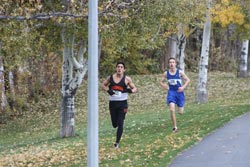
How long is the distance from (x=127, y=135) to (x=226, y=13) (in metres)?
9.45

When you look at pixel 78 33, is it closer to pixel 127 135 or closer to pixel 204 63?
pixel 127 135

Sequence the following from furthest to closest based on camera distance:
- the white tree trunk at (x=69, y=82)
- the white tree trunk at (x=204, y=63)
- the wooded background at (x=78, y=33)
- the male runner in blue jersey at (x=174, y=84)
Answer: the white tree trunk at (x=204, y=63) < the white tree trunk at (x=69, y=82) < the male runner in blue jersey at (x=174, y=84) < the wooded background at (x=78, y=33)

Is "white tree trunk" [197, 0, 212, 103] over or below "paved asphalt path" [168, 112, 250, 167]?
over

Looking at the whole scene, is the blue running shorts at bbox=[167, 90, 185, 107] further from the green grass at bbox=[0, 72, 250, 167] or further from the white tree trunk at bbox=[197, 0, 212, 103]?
the white tree trunk at bbox=[197, 0, 212, 103]

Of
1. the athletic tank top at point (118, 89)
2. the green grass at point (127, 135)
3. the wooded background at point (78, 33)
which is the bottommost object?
the green grass at point (127, 135)

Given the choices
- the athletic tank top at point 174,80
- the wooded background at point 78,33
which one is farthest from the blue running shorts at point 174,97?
the wooded background at point 78,33

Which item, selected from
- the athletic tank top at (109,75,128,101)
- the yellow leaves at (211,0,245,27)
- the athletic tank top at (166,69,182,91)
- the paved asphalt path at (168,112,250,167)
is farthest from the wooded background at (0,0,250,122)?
the paved asphalt path at (168,112,250,167)

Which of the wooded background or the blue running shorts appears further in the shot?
the blue running shorts

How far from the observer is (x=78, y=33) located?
48.8 ft

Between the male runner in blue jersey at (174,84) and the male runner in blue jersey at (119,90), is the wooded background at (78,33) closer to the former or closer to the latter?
the male runner in blue jersey at (119,90)

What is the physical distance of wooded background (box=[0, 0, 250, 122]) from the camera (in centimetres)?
1131

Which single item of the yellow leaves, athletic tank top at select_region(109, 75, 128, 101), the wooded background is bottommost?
athletic tank top at select_region(109, 75, 128, 101)

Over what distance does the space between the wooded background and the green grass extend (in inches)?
77.7

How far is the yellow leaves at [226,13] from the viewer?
71.4 feet
